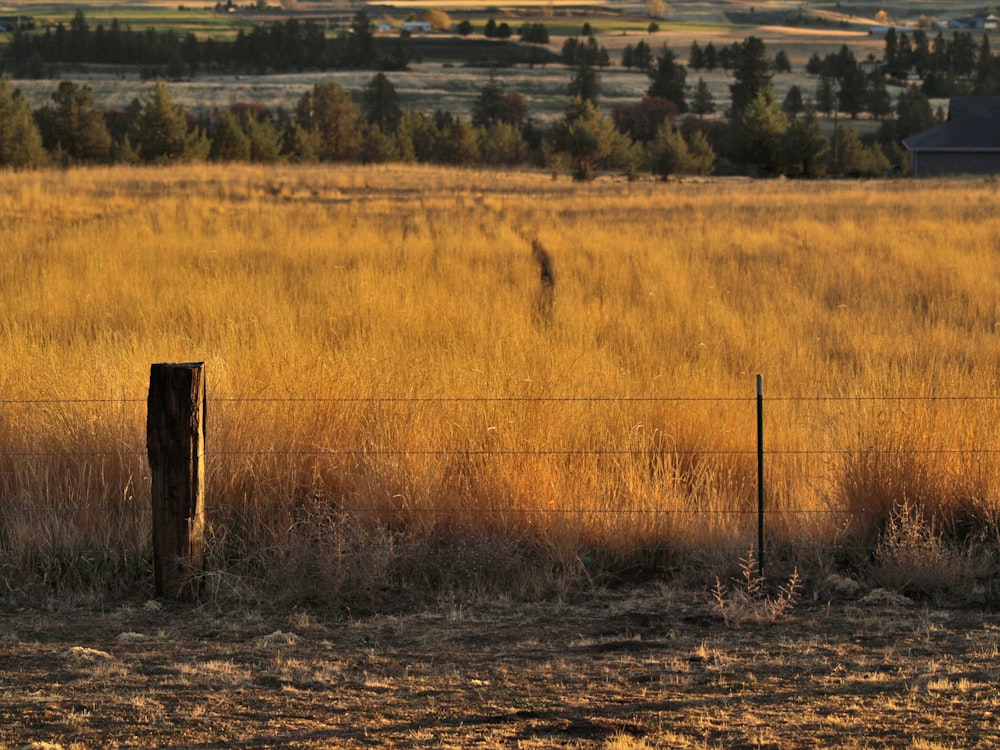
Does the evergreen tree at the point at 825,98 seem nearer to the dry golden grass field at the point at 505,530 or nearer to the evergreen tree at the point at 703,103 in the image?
the evergreen tree at the point at 703,103

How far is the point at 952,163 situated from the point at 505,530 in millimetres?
65622

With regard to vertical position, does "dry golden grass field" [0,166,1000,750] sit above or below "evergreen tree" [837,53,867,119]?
below

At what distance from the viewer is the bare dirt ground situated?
418 centimetres

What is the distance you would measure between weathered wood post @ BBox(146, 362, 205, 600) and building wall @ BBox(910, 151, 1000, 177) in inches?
2528

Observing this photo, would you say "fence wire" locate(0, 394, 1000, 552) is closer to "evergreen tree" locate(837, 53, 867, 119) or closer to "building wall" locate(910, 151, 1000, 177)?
"building wall" locate(910, 151, 1000, 177)

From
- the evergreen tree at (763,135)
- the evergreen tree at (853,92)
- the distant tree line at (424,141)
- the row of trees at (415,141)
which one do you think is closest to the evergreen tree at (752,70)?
the evergreen tree at (853,92)

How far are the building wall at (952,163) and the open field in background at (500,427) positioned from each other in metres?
54.0

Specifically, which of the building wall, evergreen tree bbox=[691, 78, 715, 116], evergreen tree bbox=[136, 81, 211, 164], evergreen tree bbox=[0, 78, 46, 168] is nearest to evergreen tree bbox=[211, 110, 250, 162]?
evergreen tree bbox=[136, 81, 211, 164]

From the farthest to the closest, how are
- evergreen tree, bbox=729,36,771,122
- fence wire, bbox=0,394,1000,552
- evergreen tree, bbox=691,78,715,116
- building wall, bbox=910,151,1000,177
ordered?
evergreen tree, bbox=691,78,715,116, evergreen tree, bbox=729,36,771,122, building wall, bbox=910,151,1000,177, fence wire, bbox=0,394,1000,552

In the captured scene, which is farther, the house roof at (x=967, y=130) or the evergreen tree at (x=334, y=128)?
the evergreen tree at (x=334, y=128)

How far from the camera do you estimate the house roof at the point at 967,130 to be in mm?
65375

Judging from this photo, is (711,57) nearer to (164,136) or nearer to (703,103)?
(703,103)

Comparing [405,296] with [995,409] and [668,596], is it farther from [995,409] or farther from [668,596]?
[668,596]

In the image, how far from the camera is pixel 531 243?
20.1m
